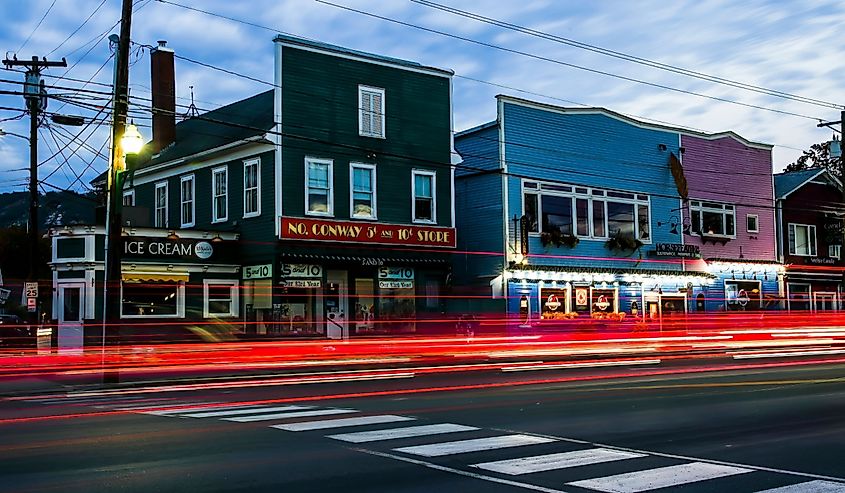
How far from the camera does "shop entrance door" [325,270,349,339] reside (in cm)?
3141

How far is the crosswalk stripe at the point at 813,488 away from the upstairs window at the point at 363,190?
81.9ft

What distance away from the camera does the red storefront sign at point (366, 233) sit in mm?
30656

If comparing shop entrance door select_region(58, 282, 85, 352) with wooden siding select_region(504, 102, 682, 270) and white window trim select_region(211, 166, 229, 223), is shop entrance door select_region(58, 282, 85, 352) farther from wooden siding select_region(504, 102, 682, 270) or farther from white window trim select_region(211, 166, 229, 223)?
wooden siding select_region(504, 102, 682, 270)

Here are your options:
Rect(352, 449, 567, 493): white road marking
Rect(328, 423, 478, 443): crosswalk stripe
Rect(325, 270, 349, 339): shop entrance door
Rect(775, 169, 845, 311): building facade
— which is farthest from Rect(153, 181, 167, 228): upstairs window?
Rect(775, 169, 845, 311): building facade

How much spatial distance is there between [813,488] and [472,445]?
144 inches

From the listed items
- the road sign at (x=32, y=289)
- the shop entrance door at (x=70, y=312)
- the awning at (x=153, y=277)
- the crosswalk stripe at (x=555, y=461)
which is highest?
the awning at (x=153, y=277)

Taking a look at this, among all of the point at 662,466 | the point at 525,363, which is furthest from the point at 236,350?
Result: the point at 662,466

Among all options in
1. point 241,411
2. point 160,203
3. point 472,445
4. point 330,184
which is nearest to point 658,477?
point 472,445

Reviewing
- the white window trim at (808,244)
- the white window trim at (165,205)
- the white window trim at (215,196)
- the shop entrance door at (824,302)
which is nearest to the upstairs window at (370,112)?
the white window trim at (215,196)

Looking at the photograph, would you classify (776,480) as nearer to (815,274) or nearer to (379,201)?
(379,201)

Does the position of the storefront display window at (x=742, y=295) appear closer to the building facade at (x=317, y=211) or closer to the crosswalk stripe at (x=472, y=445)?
the building facade at (x=317, y=211)

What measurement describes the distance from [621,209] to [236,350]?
19.8m

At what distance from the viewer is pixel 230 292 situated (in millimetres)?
31922

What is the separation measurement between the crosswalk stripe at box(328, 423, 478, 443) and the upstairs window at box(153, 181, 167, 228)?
27495 millimetres
